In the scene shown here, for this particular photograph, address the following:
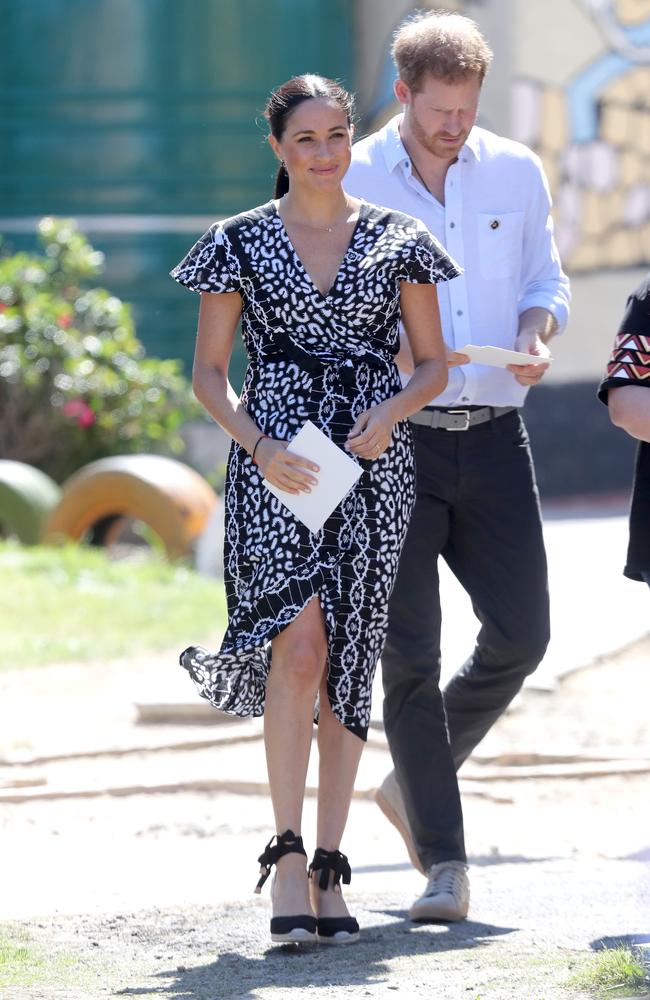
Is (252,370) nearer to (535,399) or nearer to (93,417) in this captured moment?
(93,417)

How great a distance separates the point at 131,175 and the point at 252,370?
9.83 m

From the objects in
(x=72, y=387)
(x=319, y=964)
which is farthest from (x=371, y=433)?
(x=72, y=387)

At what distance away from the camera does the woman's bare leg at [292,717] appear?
3.84 metres

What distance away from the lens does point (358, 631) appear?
392 centimetres

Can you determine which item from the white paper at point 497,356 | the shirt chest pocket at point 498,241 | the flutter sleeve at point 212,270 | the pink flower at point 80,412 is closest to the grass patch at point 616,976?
the white paper at point 497,356

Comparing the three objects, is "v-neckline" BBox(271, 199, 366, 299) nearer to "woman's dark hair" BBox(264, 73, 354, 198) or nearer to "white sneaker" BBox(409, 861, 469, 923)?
"woman's dark hair" BBox(264, 73, 354, 198)

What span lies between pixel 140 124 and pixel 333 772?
10.2 metres

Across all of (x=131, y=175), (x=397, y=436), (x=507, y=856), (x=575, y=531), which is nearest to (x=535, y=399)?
(x=575, y=531)

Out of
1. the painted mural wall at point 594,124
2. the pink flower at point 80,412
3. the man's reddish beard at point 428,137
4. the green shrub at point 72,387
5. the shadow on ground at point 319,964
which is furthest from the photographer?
the painted mural wall at point 594,124

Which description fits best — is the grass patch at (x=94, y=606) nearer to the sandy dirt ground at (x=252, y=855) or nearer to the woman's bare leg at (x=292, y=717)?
the sandy dirt ground at (x=252, y=855)

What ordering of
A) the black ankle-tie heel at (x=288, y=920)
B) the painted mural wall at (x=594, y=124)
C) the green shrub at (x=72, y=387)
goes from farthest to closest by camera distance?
the painted mural wall at (x=594, y=124)
the green shrub at (x=72, y=387)
the black ankle-tie heel at (x=288, y=920)

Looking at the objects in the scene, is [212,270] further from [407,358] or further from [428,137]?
[428,137]

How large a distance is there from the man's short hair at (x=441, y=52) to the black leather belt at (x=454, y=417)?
79 cm

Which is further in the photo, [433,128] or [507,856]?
[507,856]
